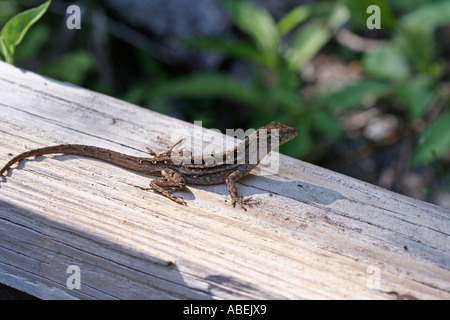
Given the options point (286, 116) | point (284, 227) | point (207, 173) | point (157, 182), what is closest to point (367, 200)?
point (284, 227)

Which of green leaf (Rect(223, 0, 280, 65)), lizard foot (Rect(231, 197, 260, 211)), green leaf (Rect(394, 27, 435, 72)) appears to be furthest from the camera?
green leaf (Rect(223, 0, 280, 65))

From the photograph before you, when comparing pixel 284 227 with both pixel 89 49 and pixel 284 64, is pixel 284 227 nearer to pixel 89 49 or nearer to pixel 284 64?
pixel 284 64

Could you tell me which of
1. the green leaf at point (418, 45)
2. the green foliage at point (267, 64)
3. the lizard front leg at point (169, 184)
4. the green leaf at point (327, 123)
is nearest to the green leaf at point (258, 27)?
the green foliage at point (267, 64)

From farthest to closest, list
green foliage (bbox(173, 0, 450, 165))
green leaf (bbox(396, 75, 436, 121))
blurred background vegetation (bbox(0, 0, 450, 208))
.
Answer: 1. blurred background vegetation (bbox(0, 0, 450, 208))
2. green foliage (bbox(173, 0, 450, 165))
3. green leaf (bbox(396, 75, 436, 121))

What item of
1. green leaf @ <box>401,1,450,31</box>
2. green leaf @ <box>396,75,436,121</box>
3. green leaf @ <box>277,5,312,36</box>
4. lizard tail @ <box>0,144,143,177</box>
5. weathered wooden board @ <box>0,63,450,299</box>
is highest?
green leaf @ <box>277,5,312,36</box>

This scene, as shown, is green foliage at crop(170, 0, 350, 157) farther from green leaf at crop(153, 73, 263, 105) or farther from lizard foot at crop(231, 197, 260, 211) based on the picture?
lizard foot at crop(231, 197, 260, 211)

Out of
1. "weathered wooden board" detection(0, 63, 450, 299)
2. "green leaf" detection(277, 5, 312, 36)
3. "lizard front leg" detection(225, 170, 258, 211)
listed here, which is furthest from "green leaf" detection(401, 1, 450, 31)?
"lizard front leg" detection(225, 170, 258, 211)
